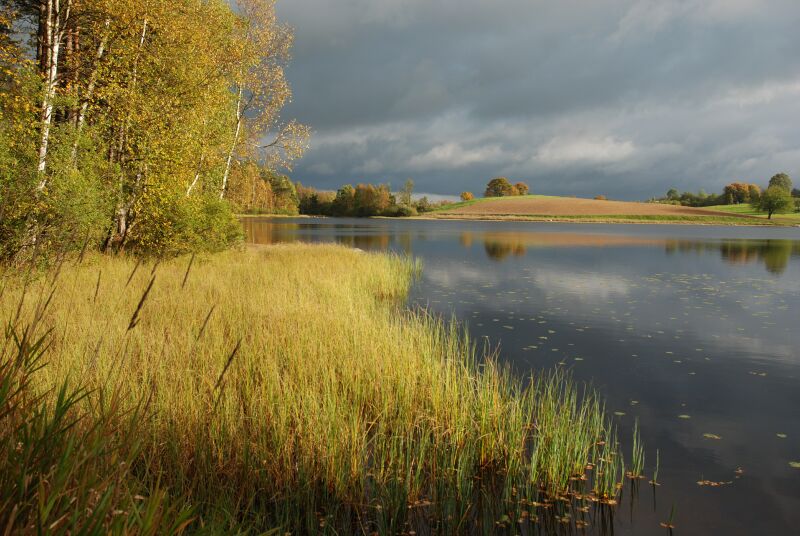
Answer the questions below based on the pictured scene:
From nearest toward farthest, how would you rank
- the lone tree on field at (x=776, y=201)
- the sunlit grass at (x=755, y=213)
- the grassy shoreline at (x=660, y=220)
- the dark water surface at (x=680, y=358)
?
1. the dark water surface at (x=680, y=358)
2. the grassy shoreline at (x=660, y=220)
3. the sunlit grass at (x=755, y=213)
4. the lone tree on field at (x=776, y=201)

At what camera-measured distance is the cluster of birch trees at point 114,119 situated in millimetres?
13828

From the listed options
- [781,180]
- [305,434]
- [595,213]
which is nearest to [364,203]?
[595,213]

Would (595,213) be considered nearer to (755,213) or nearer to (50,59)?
(755,213)

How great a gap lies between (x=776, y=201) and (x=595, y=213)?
1658 inches

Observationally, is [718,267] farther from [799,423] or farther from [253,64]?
[253,64]

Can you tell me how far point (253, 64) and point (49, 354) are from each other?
78.3 feet

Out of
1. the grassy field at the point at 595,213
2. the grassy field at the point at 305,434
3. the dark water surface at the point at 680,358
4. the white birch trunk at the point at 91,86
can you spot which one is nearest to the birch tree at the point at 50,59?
the white birch trunk at the point at 91,86

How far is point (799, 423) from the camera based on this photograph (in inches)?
354

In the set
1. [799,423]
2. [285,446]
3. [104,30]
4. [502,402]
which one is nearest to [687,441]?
[799,423]

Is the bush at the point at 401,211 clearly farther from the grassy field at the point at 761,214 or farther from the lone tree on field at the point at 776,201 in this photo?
the lone tree on field at the point at 776,201

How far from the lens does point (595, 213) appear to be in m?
130

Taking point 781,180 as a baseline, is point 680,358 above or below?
below

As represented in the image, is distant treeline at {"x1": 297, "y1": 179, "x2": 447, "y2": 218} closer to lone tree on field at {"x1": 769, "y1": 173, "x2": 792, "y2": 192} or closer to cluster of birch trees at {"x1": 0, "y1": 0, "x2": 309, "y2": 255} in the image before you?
lone tree on field at {"x1": 769, "y1": 173, "x2": 792, "y2": 192}

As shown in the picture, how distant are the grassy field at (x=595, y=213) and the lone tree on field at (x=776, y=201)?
4619 millimetres
